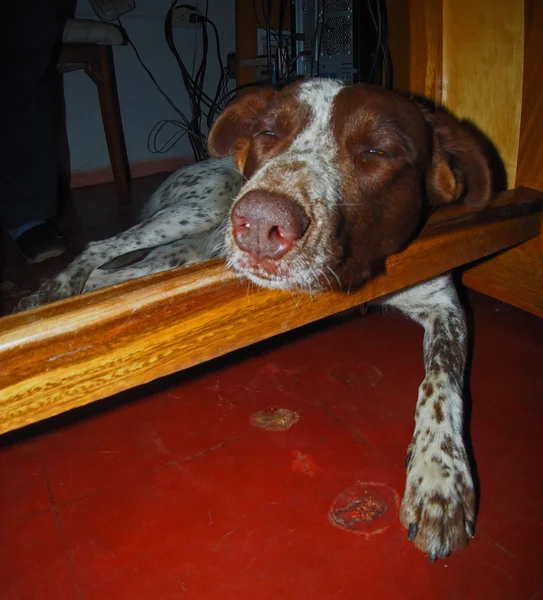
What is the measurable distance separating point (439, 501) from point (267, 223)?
3.13 feet

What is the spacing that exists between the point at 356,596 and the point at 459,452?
570 millimetres

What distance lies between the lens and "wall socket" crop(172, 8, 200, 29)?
5.78m

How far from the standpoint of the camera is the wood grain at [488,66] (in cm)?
211

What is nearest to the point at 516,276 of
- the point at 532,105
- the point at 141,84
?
the point at 532,105

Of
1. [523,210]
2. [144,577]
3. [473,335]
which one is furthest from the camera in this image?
[473,335]

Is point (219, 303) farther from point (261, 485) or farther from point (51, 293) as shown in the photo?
point (51, 293)

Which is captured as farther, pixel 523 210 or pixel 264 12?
pixel 264 12

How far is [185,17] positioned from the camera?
583 centimetres

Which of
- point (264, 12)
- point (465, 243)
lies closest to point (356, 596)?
point (465, 243)

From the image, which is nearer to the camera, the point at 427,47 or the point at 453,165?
the point at 453,165

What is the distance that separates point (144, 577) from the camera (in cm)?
135

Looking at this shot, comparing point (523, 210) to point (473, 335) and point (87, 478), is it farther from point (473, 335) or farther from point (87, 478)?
point (87, 478)

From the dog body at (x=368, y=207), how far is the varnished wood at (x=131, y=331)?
7 centimetres

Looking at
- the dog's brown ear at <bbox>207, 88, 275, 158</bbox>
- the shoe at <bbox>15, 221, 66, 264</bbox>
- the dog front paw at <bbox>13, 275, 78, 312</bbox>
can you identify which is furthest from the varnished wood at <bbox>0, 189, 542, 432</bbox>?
the shoe at <bbox>15, 221, 66, 264</bbox>
